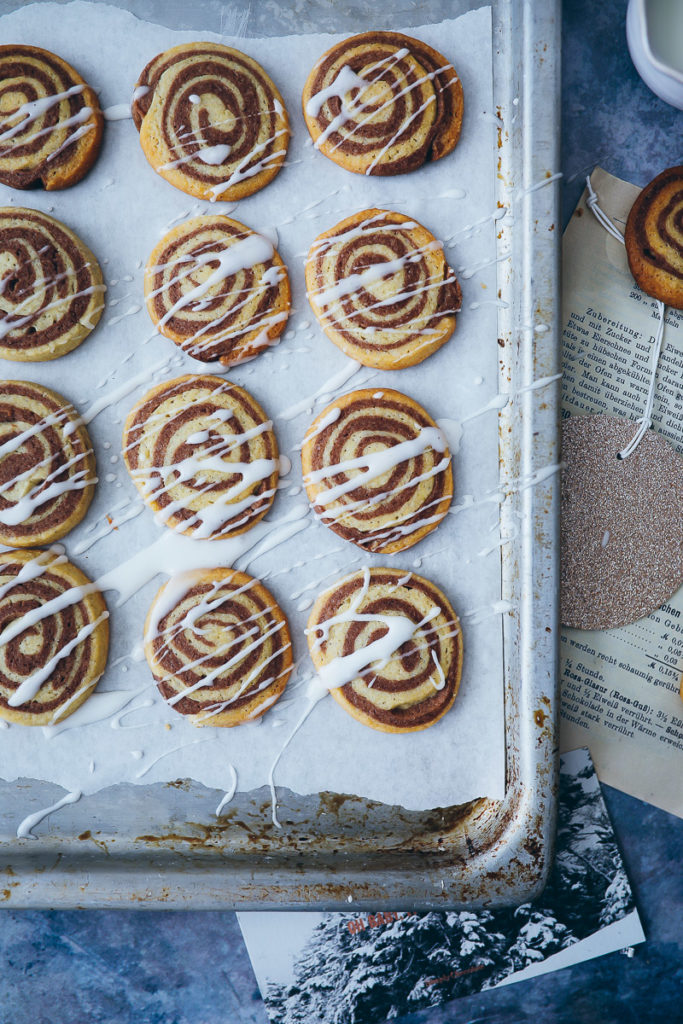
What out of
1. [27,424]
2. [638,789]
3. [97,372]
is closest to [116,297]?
[97,372]

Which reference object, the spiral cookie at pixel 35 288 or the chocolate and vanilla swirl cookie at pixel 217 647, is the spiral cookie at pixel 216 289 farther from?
the chocolate and vanilla swirl cookie at pixel 217 647

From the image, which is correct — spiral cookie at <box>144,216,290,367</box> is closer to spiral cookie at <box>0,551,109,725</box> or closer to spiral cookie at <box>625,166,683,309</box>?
spiral cookie at <box>0,551,109,725</box>

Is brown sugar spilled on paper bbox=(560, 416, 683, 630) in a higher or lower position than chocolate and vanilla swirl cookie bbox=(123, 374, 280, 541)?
lower

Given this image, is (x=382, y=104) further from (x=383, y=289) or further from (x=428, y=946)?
(x=428, y=946)

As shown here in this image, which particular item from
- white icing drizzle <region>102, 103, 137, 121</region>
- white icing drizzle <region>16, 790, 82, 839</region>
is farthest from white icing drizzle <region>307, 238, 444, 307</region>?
white icing drizzle <region>16, 790, 82, 839</region>

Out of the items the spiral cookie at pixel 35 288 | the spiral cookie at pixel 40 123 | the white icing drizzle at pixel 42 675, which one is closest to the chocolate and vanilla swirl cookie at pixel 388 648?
the white icing drizzle at pixel 42 675

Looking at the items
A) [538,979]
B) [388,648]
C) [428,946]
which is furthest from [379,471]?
[538,979]

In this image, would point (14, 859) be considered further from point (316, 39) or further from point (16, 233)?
point (316, 39)
